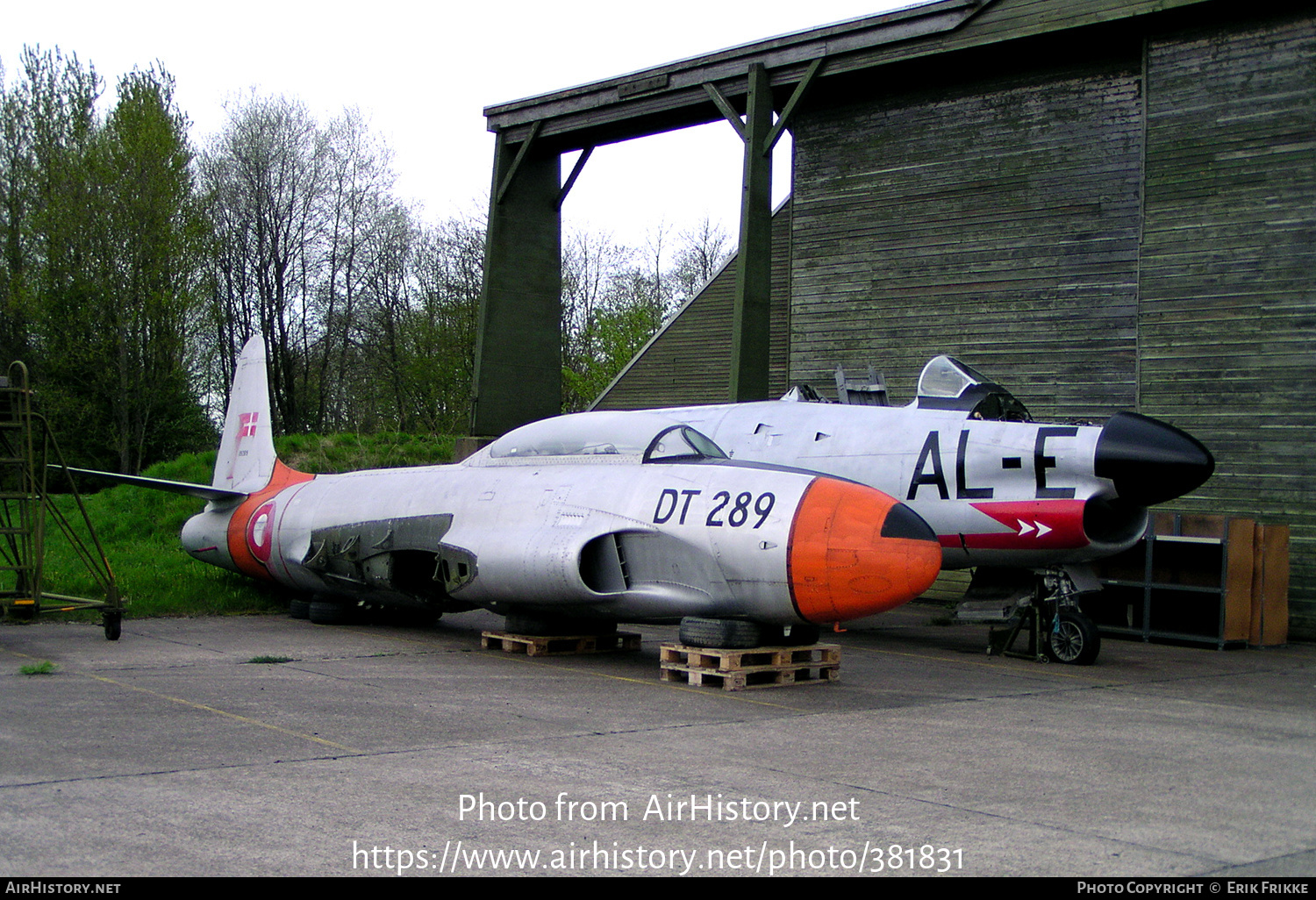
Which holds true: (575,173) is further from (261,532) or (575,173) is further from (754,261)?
(261,532)

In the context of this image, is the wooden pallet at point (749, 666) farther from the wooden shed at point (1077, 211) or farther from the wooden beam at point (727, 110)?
the wooden beam at point (727, 110)

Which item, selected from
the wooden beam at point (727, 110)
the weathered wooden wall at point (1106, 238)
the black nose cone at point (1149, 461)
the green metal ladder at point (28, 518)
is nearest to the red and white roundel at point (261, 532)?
the green metal ladder at point (28, 518)

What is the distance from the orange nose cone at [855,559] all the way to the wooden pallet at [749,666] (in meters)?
0.77

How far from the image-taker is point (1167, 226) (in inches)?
615

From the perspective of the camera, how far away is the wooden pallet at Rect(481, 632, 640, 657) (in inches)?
434

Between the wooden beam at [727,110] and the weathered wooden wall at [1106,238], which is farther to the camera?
the wooden beam at [727,110]

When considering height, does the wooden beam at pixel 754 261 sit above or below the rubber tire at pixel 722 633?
above

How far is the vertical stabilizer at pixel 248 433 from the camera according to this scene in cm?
1464

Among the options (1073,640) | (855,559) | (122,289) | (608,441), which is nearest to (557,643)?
(608,441)

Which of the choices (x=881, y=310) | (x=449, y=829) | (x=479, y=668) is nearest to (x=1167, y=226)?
(x=881, y=310)

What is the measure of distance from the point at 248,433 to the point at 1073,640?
10.5 meters

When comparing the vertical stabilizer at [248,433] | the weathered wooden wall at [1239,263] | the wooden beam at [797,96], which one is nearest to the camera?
the weathered wooden wall at [1239,263]

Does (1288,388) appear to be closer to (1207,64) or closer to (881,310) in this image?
(1207,64)

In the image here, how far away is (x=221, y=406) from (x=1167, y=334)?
35927 millimetres
